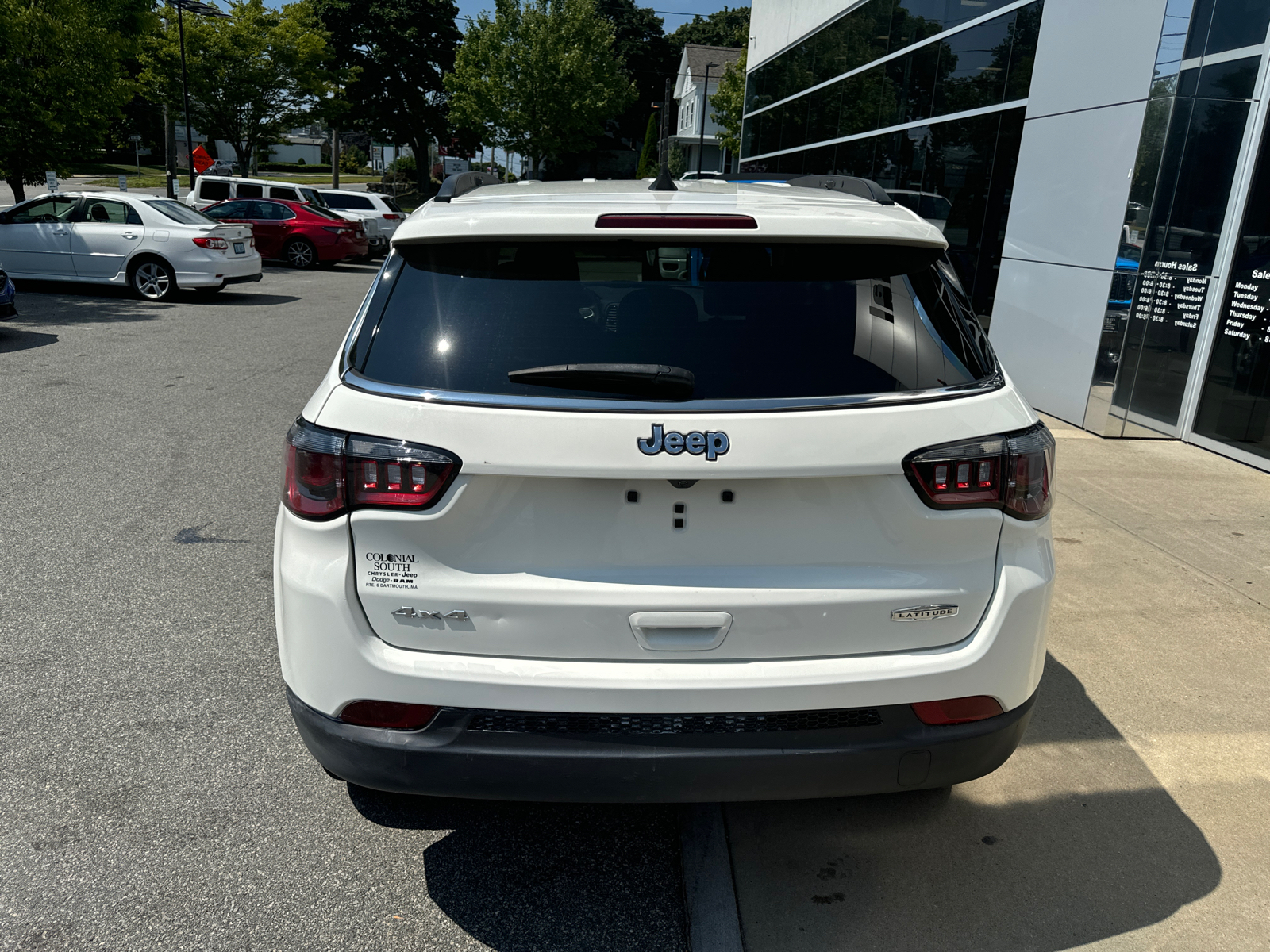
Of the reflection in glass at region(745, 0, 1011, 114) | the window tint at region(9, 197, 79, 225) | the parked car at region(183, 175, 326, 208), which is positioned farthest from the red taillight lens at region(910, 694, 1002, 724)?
the parked car at region(183, 175, 326, 208)

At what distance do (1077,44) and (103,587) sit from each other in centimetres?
923

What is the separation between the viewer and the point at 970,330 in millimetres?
2625

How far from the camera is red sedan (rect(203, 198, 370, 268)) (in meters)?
23.1

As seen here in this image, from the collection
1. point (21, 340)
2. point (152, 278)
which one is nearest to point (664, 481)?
point (21, 340)

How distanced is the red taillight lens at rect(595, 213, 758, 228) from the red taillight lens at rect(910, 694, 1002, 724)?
49.4 inches

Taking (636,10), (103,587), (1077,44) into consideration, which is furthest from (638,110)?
(103,587)

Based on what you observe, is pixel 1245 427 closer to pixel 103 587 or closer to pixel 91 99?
pixel 103 587

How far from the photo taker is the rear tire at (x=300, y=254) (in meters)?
23.4

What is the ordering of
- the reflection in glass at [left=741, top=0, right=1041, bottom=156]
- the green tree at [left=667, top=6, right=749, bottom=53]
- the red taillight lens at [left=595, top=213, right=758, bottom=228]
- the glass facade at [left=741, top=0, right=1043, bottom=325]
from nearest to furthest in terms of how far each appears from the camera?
the red taillight lens at [left=595, top=213, right=758, bottom=228], the reflection in glass at [left=741, top=0, right=1041, bottom=156], the glass facade at [left=741, top=0, right=1043, bottom=325], the green tree at [left=667, top=6, right=749, bottom=53]

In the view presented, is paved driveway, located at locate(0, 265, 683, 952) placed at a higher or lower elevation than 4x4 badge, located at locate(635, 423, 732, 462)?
lower

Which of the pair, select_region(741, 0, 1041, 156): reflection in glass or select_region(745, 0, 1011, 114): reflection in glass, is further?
select_region(745, 0, 1011, 114): reflection in glass

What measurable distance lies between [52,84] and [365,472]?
74.2ft

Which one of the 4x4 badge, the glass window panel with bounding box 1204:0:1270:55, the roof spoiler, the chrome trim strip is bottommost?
the 4x4 badge

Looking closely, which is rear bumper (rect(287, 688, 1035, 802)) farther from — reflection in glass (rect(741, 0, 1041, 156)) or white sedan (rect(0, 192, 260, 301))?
white sedan (rect(0, 192, 260, 301))
